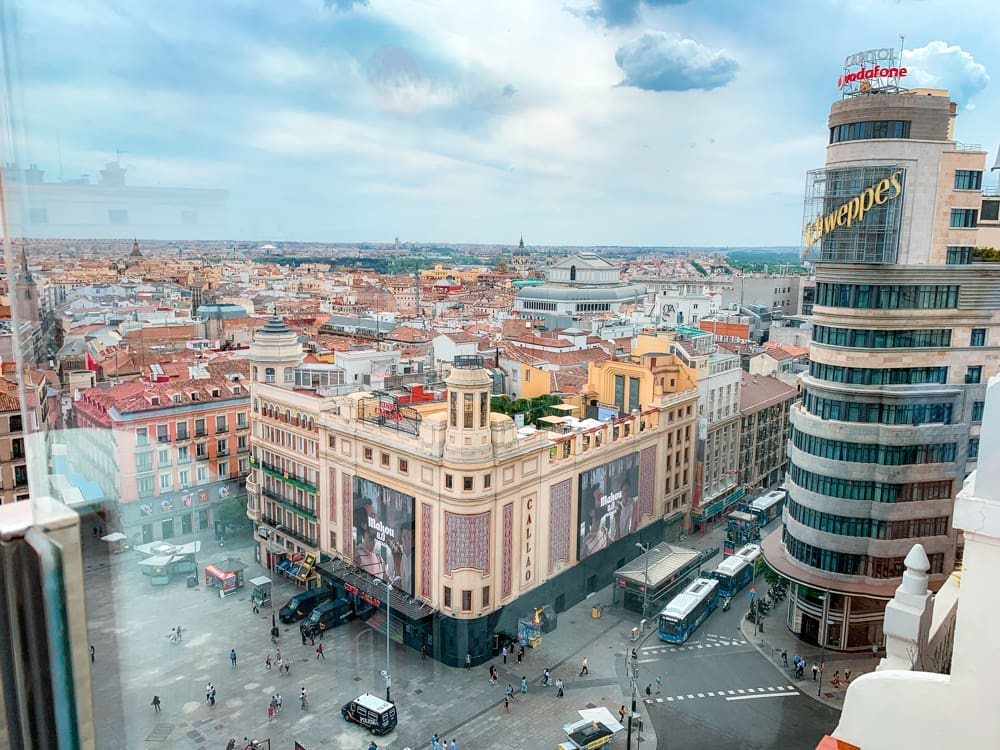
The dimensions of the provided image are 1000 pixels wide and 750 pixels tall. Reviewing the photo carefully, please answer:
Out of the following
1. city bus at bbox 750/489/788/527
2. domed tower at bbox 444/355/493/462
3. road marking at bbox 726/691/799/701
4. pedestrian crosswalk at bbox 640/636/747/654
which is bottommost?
pedestrian crosswalk at bbox 640/636/747/654

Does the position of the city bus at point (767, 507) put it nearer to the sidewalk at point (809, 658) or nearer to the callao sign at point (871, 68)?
the sidewalk at point (809, 658)

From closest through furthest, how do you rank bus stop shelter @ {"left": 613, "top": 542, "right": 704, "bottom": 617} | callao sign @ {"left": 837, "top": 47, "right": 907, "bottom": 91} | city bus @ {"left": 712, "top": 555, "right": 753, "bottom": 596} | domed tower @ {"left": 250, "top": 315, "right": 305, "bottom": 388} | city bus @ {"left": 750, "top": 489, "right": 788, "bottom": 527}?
callao sign @ {"left": 837, "top": 47, "right": 907, "bottom": 91}
bus stop shelter @ {"left": 613, "top": 542, "right": 704, "bottom": 617}
city bus @ {"left": 712, "top": 555, "right": 753, "bottom": 596}
domed tower @ {"left": 250, "top": 315, "right": 305, "bottom": 388}
city bus @ {"left": 750, "top": 489, "right": 788, "bottom": 527}

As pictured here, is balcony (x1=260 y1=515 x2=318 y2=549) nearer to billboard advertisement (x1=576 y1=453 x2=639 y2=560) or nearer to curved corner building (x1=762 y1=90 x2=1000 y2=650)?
billboard advertisement (x1=576 y1=453 x2=639 y2=560)

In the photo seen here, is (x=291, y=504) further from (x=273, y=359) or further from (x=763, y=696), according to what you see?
(x=763, y=696)

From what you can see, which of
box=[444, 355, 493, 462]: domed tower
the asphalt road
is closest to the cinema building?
box=[444, 355, 493, 462]: domed tower

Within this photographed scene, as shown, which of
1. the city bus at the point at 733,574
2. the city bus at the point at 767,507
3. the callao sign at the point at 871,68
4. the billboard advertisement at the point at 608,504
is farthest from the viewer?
the city bus at the point at 767,507

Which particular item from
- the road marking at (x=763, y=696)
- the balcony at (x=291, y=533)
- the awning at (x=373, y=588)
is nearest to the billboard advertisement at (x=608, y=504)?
the awning at (x=373, y=588)

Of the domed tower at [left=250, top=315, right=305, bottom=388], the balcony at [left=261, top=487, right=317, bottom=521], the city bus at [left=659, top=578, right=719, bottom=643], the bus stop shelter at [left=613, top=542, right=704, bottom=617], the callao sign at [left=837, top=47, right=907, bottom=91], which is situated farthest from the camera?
the domed tower at [left=250, top=315, right=305, bottom=388]

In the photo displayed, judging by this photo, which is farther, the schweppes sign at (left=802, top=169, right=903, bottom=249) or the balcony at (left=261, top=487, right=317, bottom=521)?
the balcony at (left=261, top=487, right=317, bottom=521)
